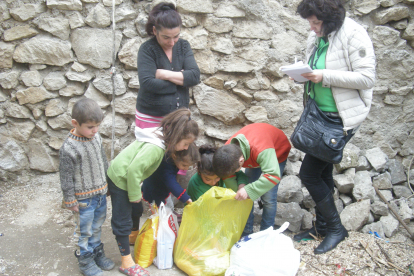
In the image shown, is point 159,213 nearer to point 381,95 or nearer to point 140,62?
point 140,62

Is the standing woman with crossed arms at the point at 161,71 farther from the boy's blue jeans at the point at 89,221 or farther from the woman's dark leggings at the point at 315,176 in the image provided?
the woman's dark leggings at the point at 315,176

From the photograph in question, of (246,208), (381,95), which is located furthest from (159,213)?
(381,95)

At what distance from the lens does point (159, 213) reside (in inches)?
87.3

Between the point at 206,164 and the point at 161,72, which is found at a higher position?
the point at 161,72

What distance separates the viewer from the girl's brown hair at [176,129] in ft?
6.70

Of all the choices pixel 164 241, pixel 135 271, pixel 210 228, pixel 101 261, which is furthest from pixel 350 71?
pixel 101 261

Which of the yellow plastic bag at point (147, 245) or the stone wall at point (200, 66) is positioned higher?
the stone wall at point (200, 66)

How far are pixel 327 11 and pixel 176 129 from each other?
1160 millimetres

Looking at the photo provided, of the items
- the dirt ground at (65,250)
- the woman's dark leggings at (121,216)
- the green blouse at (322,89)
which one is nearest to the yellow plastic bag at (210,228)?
the dirt ground at (65,250)

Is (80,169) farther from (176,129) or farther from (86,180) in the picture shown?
(176,129)

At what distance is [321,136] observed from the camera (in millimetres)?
2102

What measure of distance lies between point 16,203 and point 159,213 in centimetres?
158

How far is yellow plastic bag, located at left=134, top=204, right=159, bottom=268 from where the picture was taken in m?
2.21

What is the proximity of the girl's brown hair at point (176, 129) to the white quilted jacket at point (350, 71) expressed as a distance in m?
0.89
